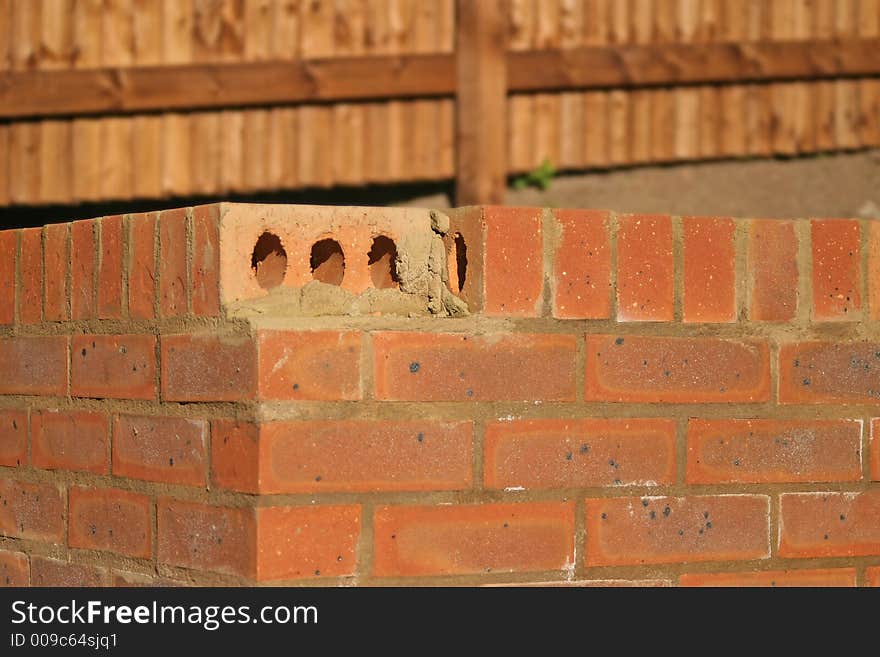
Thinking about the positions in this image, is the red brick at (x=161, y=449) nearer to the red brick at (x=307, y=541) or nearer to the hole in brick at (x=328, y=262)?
the red brick at (x=307, y=541)

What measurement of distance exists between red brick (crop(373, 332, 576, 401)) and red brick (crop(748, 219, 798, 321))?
35 cm

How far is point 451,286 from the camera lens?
187 centimetres

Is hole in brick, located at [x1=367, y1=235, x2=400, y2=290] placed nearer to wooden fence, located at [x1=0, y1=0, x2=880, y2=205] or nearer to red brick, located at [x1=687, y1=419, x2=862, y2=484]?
red brick, located at [x1=687, y1=419, x2=862, y2=484]

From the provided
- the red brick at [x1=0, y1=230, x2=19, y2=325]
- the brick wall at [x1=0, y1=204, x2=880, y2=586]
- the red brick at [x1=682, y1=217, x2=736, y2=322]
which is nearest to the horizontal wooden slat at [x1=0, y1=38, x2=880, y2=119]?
the red brick at [x1=0, y1=230, x2=19, y2=325]

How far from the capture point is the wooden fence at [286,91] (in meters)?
5.68

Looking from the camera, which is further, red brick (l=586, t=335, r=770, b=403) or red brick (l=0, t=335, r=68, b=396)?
red brick (l=0, t=335, r=68, b=396)

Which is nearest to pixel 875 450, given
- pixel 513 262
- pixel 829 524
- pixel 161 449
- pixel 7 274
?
pixel 829 524

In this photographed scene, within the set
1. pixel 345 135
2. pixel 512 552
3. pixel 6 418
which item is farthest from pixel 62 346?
pixel 345 135

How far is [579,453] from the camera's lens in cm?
186

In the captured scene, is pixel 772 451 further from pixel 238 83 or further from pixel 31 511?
pixel 238 83

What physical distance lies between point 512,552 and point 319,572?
0.96 feet

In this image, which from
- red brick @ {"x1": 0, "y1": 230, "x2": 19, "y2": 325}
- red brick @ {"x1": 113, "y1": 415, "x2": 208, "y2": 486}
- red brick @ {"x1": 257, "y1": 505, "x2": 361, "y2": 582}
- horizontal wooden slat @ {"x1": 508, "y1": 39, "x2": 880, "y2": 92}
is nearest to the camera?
red brick @ {"x1": 257, "y1": 505, "x2": 361, "y2": 582}

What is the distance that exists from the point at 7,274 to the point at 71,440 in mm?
378

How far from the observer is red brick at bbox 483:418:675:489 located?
182 cm
